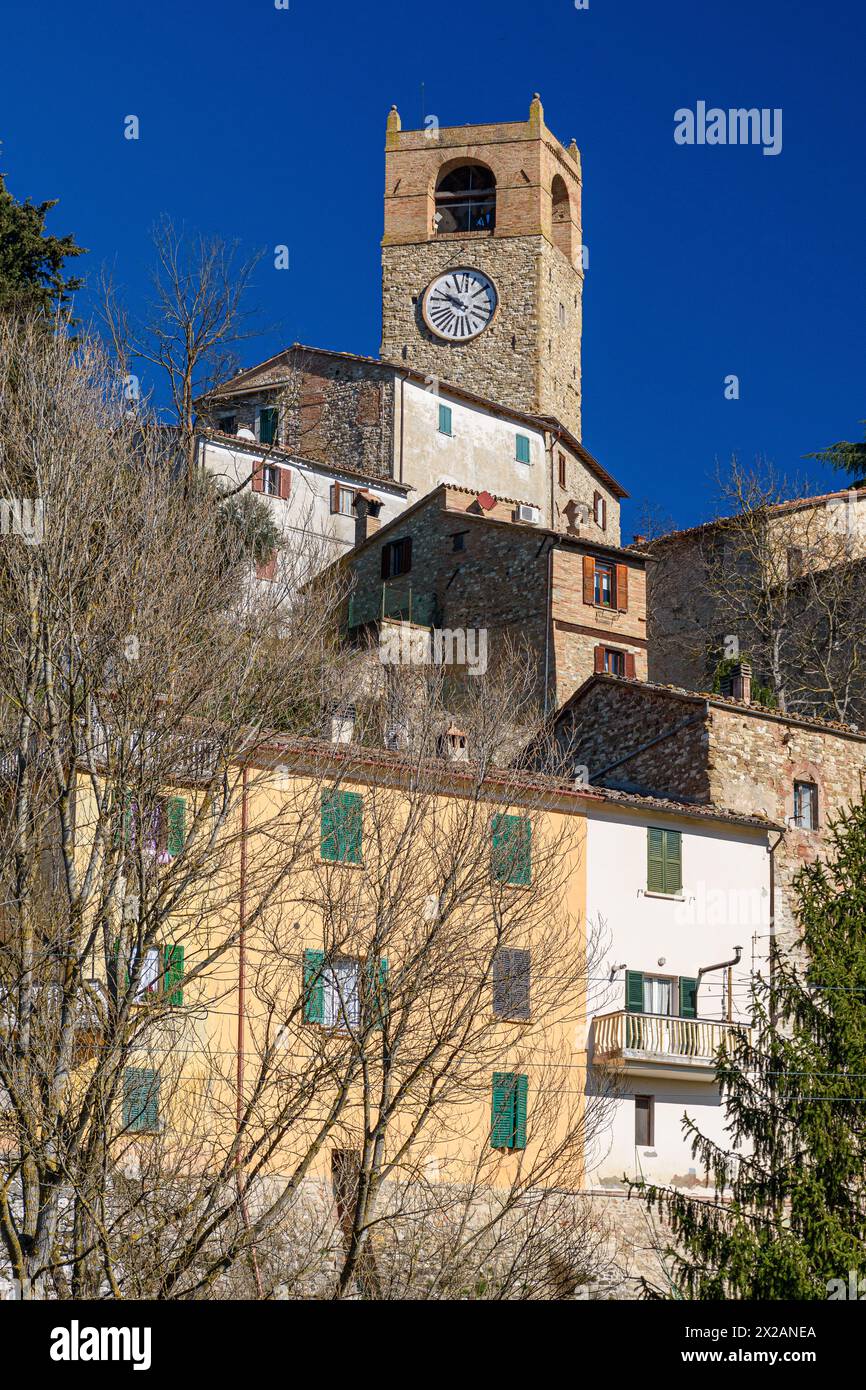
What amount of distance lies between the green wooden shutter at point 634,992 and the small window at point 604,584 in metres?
12.5

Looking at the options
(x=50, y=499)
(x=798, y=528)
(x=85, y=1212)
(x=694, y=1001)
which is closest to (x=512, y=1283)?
(x=85, y=1212)

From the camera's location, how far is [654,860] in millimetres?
27562

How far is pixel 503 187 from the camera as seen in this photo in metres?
58.1

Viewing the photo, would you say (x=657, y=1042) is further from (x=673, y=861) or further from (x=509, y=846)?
(x=509, y=846)

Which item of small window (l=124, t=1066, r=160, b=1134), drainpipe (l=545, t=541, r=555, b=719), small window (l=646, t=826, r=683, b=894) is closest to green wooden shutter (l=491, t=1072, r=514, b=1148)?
small window (l=646, t=826, r=683, b=894)

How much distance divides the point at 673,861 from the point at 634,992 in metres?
2.23

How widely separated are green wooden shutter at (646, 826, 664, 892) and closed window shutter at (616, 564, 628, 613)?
11323 mm

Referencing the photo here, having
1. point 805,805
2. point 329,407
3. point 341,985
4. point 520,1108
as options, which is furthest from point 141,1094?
point 329,407

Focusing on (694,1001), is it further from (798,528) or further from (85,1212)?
(798,528)

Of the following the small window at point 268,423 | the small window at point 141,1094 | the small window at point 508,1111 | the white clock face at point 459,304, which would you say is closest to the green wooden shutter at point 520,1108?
the small window at point 508,1111

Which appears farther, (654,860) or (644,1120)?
(654,860)

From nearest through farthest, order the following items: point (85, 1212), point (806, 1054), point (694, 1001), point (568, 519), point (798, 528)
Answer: point (85, 1212) → point (806, 1054) → point (694, 1001) → point (798, 528) → point (568, 519)

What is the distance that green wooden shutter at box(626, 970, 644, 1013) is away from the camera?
26703 mm
